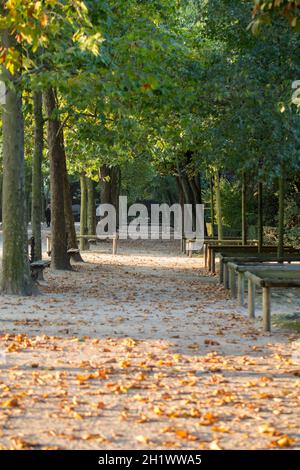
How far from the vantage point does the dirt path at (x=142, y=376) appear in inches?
262

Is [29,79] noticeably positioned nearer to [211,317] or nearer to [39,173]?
[211,317]

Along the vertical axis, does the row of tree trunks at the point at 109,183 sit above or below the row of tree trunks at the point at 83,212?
above

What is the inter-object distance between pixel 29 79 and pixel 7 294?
4132mm

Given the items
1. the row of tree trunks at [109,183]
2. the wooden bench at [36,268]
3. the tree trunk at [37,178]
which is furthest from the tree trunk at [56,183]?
the row of tree trunks at [109,183]

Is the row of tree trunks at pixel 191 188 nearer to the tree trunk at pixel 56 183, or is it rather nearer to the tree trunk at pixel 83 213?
the tree trunk at pixel 83 213

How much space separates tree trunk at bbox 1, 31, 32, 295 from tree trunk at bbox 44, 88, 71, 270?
20.7ft

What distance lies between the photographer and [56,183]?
2355 centimetres

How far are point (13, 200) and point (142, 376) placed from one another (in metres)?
8.46

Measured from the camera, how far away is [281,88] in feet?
63.0

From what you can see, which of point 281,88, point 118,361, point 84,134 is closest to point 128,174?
point 84,134

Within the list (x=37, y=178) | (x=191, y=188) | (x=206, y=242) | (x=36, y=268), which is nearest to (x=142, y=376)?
(x=36, y=268)

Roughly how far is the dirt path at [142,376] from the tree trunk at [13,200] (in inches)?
21.6

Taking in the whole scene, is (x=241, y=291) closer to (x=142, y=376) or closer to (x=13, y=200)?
(x=13, y=200)

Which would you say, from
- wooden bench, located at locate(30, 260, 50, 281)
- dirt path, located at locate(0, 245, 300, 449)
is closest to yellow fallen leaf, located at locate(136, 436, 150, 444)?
dirt path, located at locate(0, 245, 300, 449)
